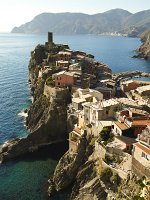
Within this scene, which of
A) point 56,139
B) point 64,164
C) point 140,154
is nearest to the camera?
point 140,154

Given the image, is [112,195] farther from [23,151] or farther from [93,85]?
[93,85]

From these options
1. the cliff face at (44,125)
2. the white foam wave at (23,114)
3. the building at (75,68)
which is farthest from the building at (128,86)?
the white foam wave at (23,114)

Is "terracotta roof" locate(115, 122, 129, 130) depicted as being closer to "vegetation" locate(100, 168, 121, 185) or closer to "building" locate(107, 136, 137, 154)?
"building" locate(107, 136, 137, 154)

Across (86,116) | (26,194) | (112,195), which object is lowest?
(26,194)

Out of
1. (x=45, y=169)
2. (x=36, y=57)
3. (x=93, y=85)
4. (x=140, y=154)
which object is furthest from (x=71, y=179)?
(x=36, y=57)

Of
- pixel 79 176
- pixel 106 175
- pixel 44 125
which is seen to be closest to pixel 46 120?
pixel 44 125

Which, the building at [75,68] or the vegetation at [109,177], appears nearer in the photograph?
the vegetation at [109,177]

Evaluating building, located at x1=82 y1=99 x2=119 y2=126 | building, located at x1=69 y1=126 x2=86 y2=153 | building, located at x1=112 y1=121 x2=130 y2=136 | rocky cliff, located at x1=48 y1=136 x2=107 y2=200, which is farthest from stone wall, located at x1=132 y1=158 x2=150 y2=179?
building, located at x1=69 y1=126 x2=86 y2=153

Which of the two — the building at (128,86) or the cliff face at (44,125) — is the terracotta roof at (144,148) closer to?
the cliff face at (44,125)
